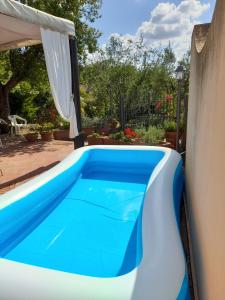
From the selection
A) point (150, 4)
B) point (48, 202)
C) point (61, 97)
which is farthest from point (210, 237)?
point (150, 4)

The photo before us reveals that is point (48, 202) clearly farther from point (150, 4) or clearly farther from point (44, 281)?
point (150, 4)

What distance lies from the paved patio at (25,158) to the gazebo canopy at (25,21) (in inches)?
106

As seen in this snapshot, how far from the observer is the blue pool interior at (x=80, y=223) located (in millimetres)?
2764

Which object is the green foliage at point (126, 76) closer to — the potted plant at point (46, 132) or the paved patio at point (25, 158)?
the potted plant at point (46, 132)

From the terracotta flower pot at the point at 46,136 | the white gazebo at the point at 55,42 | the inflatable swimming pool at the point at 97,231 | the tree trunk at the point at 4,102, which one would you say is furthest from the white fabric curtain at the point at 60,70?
the tree trunk at the point at 4,102

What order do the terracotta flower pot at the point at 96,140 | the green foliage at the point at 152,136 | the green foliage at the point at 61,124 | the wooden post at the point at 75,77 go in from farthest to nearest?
the green foliage at the point at 61,124 → the terracotta flower pot at the point at 96,140 → the green foliage at the point at 152,136 → the wooden post at the point at 75,77

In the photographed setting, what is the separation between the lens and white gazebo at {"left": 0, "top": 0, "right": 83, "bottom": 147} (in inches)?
172

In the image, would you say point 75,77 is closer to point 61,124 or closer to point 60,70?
point 60,70

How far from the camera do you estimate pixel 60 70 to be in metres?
5.27

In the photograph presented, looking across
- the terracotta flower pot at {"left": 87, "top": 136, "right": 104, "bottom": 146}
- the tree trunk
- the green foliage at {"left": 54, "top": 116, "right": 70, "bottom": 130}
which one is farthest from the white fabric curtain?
the tree trunk

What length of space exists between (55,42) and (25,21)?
0.80 m

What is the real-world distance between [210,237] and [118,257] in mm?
1295

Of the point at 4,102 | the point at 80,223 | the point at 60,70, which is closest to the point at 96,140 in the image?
the point at 60,70

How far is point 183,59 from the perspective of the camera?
1053cm
